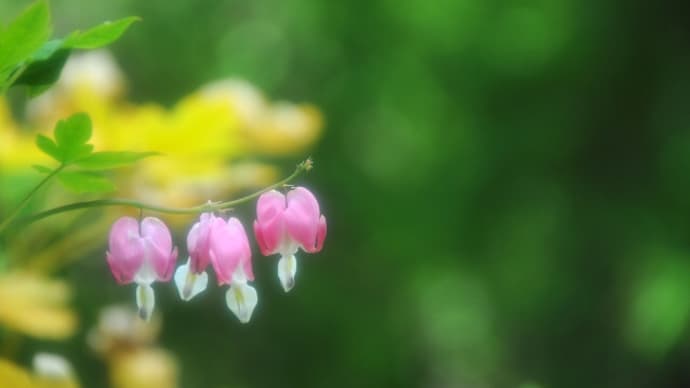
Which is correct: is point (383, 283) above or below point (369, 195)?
below

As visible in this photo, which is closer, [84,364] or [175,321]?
[84,364]

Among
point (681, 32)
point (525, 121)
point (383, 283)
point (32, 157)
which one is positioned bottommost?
point (32, 157)

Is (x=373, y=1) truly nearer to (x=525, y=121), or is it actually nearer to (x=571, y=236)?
(x=525, y=121)

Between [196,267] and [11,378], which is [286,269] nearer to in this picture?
[196,267]

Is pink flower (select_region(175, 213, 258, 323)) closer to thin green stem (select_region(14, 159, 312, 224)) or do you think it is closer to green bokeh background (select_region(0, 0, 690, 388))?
thin green stem (select_region(14, 159, 312, 224))

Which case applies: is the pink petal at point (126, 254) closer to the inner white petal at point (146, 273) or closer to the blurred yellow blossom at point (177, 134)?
the inner white petal at point (146, 273)

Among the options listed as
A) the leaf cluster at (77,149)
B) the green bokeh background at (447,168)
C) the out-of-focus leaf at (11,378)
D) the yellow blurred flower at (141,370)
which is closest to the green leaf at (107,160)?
the leaf cluster at (77,149)


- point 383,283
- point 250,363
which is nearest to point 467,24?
point 383,283

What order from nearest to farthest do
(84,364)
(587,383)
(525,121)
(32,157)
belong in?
(32,157) < (84,364) < (525,121) < (587,383)
